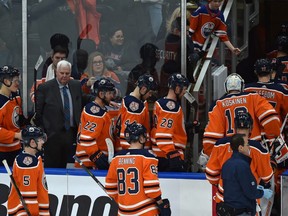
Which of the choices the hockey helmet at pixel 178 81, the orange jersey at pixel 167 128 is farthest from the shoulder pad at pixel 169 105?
the hockey helmet at pixel 178 81

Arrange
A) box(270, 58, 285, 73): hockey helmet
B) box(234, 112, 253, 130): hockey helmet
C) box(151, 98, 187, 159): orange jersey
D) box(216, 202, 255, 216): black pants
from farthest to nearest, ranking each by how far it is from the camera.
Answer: box(270, 58, 285, 73): hockey helmet
box(151, 98, 187, 159): orange jersey
box(234, 112, 253, 130): hockey helmet
box(216, 202, 255, 216): black pants

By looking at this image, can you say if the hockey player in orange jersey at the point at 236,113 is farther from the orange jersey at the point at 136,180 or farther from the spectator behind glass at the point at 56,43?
the spectator behind glass at the point at 56,43

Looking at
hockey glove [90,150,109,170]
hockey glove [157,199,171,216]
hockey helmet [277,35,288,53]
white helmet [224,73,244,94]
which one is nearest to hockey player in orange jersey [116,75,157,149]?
hockey glove [90,150,109,170]

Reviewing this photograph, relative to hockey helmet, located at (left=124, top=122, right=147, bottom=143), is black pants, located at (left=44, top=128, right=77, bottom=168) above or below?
below

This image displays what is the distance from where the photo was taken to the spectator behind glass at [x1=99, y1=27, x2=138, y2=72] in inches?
506

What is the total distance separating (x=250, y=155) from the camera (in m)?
10.7

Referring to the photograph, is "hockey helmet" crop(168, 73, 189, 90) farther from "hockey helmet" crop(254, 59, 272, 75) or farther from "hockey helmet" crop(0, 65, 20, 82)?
"hockey helmet" crop(0, 65, 20, 82)

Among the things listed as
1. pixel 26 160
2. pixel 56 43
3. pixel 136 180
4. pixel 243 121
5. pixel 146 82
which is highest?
pixel 56 43

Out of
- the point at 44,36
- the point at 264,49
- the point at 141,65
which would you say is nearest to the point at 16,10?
the point at 44,36

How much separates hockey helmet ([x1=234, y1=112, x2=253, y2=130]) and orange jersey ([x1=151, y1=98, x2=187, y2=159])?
4.01ft

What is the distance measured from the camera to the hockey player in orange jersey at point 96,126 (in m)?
12.0

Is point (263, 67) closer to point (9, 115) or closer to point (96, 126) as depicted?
point (96, 126)

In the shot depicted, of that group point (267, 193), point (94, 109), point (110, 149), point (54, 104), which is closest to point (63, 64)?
point (54, 104)

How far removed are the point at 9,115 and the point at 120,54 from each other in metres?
1.35
